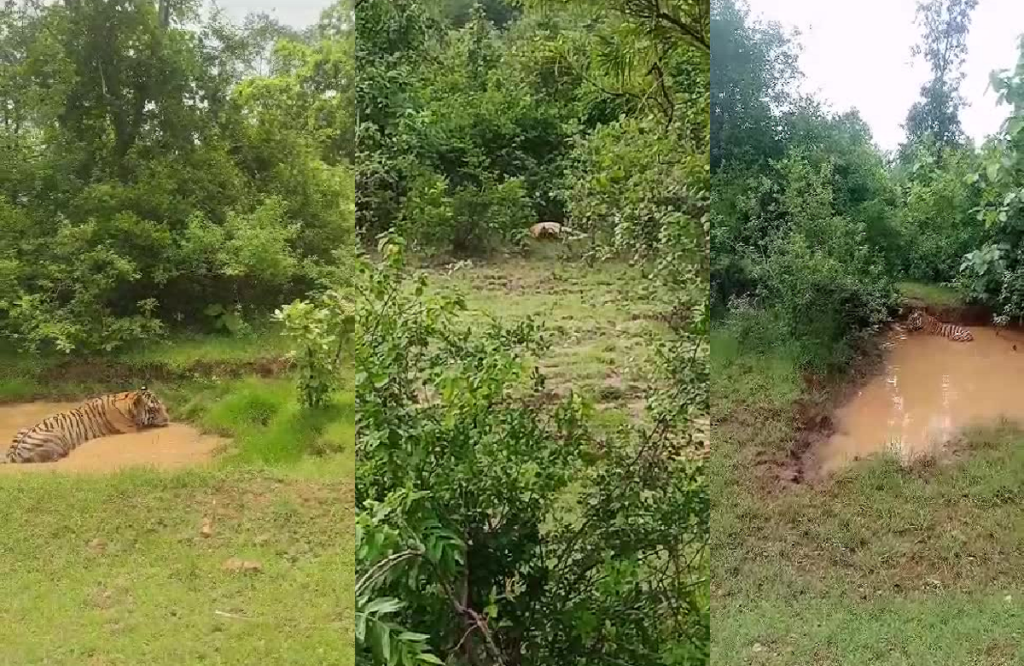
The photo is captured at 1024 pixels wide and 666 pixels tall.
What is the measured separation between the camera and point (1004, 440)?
2234mm

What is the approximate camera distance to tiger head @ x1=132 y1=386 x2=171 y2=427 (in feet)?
6.92

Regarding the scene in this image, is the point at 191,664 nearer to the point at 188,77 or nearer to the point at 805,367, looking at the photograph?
the point at 188,77

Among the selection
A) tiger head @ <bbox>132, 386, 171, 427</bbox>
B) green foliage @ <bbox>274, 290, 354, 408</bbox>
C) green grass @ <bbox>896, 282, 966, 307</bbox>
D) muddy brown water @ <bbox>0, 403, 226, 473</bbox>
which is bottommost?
muddy brown water @ <bbox>0, 403, 226, 473</bbox>

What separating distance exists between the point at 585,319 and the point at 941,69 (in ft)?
3.23

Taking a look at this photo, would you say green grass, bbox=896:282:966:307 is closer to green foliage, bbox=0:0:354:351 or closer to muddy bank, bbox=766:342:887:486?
muddy bank, bbox=766:342:887:486

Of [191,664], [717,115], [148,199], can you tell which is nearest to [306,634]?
[191,664]

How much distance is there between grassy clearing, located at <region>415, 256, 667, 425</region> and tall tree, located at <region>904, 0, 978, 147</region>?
0.75 meters

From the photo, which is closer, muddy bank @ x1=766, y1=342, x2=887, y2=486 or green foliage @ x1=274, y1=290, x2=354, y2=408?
green foliage @ x1=274, y1=290, x2=354, y2=408

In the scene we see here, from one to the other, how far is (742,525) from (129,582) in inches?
52.5

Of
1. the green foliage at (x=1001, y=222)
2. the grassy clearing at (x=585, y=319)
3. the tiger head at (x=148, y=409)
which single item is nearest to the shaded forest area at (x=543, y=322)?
the grassy clearing at (x=585, y=319)

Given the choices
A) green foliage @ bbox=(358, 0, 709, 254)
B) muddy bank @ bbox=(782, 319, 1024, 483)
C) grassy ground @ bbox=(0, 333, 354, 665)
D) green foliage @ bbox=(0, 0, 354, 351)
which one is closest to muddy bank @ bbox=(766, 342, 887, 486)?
muddy bank @ bbox=(782, 319, 1024, 483)

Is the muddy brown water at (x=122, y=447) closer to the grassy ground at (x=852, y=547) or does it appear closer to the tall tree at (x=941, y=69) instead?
the grassy ground at (x=852, y=547)

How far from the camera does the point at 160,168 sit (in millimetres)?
2104

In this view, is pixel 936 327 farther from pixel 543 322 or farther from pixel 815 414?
pixel 543 322
